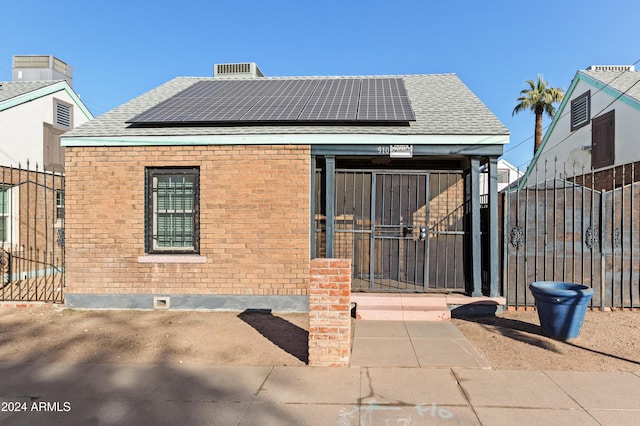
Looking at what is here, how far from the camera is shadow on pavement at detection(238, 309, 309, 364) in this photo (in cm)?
568

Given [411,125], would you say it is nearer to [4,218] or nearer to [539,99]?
[4,218]

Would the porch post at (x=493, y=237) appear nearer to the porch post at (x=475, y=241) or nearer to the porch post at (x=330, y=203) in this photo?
the porch post at (x=475, y=241)

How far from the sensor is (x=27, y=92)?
40.0 ft

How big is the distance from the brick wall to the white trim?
0.11 m

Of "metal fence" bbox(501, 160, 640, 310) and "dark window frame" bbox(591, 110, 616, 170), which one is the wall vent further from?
"dark window frame" bbox(591, 110, 616, 170)

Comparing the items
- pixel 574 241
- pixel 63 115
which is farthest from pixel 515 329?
pixel 63 115

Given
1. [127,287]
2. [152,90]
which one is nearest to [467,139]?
[127,287]

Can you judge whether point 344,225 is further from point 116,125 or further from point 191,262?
point 116,125

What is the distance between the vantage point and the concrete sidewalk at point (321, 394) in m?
3.75

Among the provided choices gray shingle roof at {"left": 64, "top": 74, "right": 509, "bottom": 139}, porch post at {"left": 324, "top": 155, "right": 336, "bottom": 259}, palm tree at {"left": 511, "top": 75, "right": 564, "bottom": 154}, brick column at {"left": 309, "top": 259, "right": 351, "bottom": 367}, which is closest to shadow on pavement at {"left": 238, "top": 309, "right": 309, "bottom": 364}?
brick column at {"left": 309, "top": 259, "right": 351, "bottom": 367}

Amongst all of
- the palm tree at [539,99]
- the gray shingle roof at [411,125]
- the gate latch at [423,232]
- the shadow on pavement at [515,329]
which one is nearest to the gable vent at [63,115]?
the gray shingle roof at [411,125]

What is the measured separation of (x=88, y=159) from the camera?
7.97 m

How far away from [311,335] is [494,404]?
83.8 inches

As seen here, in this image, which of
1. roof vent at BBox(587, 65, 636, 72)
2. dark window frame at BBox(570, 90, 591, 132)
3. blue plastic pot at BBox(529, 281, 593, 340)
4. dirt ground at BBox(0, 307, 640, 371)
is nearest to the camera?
dirt ground at BBox(0, 307, 640, 371)
